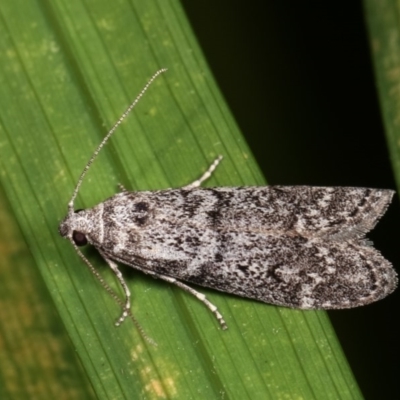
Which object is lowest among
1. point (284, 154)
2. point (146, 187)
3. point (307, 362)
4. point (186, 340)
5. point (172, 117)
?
point (307, 362)

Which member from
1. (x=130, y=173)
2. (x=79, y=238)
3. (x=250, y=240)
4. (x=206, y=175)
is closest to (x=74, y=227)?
(x=79, y=238)

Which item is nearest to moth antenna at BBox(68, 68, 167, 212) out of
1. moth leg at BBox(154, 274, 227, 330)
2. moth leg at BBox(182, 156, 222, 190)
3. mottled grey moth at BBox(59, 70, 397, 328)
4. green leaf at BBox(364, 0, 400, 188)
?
mottled grey moth at BBox(59, 70, 397, 328)

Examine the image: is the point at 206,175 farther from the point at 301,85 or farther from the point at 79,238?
the point at 301,85

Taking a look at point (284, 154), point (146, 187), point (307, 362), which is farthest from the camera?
point (284, 154)

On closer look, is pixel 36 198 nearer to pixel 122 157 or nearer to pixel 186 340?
pixel 122 157

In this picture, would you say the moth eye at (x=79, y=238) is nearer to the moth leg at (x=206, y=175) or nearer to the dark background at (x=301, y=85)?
the moth leg at (x=206, y=175)

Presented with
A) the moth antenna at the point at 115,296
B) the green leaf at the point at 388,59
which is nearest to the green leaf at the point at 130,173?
the moth antenna at the point at 115,296

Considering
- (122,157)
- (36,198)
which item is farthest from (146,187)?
(36,198)
